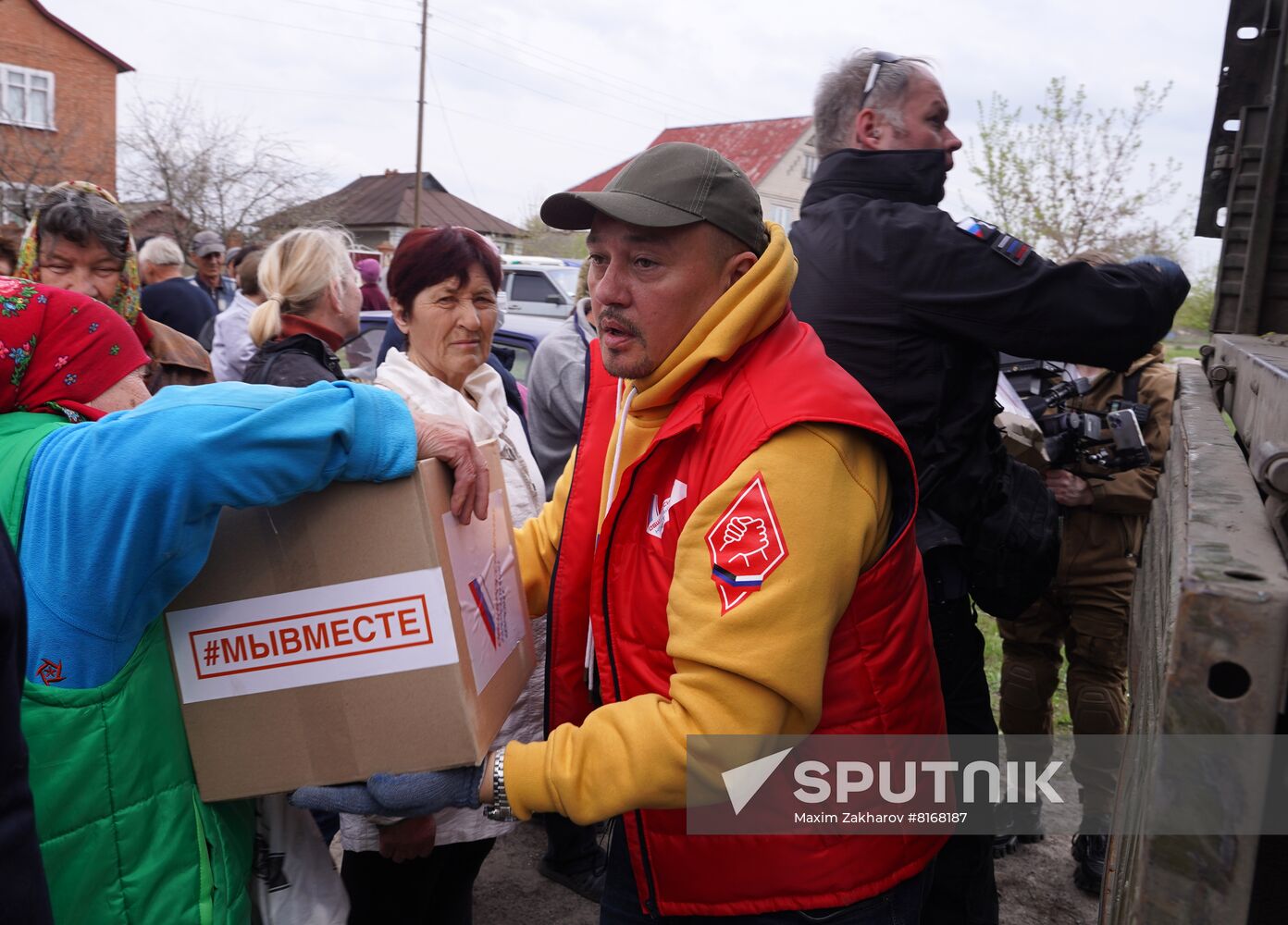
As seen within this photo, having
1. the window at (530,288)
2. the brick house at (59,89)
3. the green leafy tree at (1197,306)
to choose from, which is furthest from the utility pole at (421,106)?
the green leafy tree at (1197,306)

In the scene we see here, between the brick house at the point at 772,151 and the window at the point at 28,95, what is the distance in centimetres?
2026

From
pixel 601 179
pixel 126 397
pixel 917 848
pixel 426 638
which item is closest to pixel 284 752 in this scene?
pixel 426 638

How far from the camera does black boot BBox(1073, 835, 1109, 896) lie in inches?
138

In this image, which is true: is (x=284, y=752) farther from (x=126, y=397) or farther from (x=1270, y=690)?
(x=1270, y=690)

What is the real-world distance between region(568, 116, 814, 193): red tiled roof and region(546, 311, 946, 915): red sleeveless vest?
4242cm

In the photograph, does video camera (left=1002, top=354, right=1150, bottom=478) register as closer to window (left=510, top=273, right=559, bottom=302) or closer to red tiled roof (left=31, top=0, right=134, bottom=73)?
window (left=510, top=273, right=559, bottom=302)

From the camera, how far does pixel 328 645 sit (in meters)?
1.62

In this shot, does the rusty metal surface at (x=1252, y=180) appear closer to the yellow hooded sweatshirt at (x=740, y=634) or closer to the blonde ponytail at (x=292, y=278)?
the yellow hooded sweatshirt at (x=740, y=634)

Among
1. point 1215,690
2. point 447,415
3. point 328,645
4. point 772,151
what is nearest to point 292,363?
point 447,415

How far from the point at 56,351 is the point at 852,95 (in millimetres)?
1955

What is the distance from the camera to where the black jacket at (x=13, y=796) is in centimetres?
115

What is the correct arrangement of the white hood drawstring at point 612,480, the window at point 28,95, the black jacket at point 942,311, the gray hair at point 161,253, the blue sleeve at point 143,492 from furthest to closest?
the window at point 28,95
the gray hair at point 161,253
the black jacket at point 942,311
the white hood drawstring at point 612,480
the blue sleeve at point 143,492
